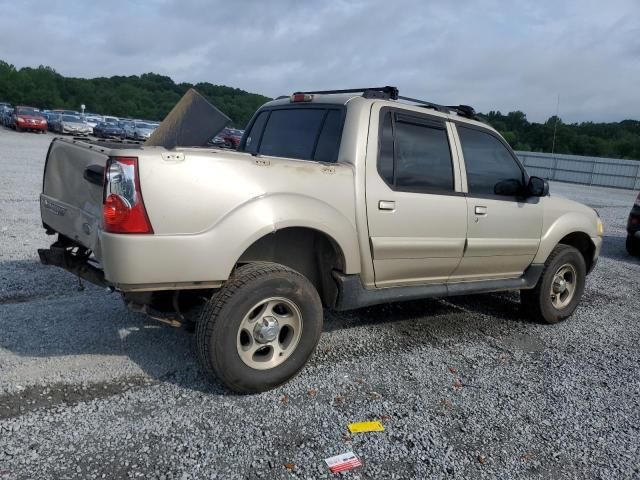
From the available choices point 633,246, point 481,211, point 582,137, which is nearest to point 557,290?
point 481,211

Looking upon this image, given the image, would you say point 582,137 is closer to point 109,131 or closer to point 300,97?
point 109,131

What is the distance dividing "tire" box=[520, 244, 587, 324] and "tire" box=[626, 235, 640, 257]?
14.8ft

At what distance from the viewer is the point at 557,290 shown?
17.7 ft

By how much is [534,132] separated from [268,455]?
44235 mm

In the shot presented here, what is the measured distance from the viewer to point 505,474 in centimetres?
282

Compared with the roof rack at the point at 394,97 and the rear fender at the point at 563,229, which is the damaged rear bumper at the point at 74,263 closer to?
the roof rack at the point at 394,97

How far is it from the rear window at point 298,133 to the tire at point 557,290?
2638 millimetres

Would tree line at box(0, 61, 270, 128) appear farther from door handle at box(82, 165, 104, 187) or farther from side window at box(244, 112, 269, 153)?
door handle at box(82, 165, 104, 187)

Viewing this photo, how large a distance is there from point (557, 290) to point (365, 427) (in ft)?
10.3

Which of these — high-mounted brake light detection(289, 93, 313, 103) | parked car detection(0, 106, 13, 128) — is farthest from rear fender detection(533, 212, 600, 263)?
parked car detection(0, 106, 13, 128)

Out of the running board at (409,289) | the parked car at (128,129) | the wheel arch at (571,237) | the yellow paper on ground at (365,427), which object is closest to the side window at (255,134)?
the running board at (409,289)

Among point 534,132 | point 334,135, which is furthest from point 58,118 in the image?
point 334,135

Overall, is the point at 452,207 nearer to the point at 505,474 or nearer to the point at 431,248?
the point at 431,248

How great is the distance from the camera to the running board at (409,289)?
12.5 feet
